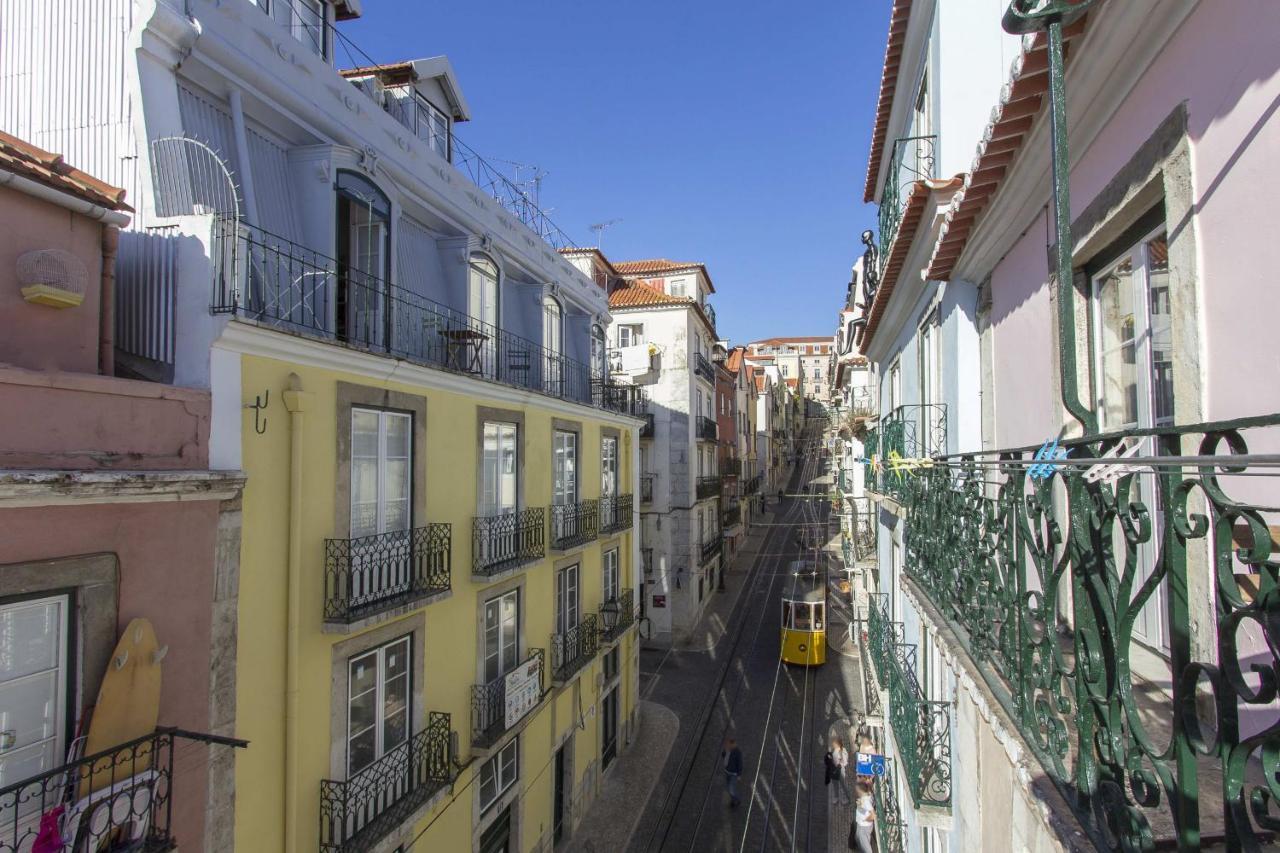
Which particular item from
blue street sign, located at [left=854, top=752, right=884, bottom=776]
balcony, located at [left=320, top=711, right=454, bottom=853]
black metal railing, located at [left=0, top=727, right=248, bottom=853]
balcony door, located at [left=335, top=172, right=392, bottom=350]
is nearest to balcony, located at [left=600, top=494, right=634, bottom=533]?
blue street sign, located at [left=854, top=752, right=884, bottom=776]

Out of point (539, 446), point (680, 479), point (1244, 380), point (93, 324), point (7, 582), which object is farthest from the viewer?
point (680, 479)

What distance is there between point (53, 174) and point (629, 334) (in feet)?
77.0

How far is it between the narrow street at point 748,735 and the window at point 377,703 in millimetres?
7017

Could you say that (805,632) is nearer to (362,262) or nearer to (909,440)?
(909,440)

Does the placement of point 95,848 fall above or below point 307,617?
below

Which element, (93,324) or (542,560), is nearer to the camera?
(93,324)

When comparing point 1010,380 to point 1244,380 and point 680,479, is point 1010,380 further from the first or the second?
point 680,479

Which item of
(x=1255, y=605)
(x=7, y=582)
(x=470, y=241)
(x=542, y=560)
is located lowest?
(x=542, y=560)

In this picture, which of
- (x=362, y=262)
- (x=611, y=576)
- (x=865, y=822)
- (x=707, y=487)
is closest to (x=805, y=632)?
(x=611, y=576)

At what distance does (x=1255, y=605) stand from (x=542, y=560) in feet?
38.3

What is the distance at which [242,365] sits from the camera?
6520mm

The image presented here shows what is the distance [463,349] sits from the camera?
1121 centimetres

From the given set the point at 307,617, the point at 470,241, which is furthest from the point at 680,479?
the point at 307,617

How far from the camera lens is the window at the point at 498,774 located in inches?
441
